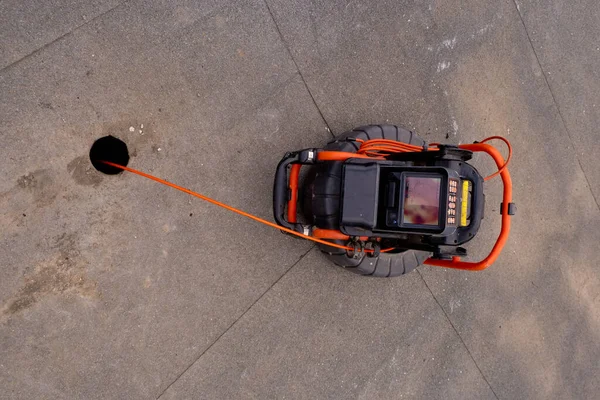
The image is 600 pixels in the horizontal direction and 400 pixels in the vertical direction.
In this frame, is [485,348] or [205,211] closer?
[205,211]

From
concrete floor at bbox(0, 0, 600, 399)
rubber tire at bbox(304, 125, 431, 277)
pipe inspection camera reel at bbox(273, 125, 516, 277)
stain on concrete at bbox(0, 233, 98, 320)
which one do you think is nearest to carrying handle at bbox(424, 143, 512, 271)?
→ pipe inspection camera reel at bbox(273, 125, 516, 277)

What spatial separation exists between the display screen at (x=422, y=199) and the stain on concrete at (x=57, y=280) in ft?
6.40

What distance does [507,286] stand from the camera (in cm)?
415

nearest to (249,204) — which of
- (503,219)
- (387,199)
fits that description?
(387,199)

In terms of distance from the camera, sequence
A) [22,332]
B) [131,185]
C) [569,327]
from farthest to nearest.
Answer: [569,327]
[131,185]
[22,332]

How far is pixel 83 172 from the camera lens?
9.61ft

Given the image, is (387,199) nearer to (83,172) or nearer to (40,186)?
(83,172)

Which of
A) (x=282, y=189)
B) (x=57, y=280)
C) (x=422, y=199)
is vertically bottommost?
(x=422, y=199)

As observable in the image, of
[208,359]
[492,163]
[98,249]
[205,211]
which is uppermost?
[98,249]

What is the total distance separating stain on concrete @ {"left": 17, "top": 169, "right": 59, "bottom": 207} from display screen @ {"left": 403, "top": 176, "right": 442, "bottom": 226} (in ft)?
6.72

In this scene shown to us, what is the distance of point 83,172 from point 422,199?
2.00m

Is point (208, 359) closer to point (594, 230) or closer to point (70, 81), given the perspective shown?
point (70, 81)

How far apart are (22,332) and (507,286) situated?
3.64 m

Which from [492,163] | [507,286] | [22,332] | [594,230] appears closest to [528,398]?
[507,286]
